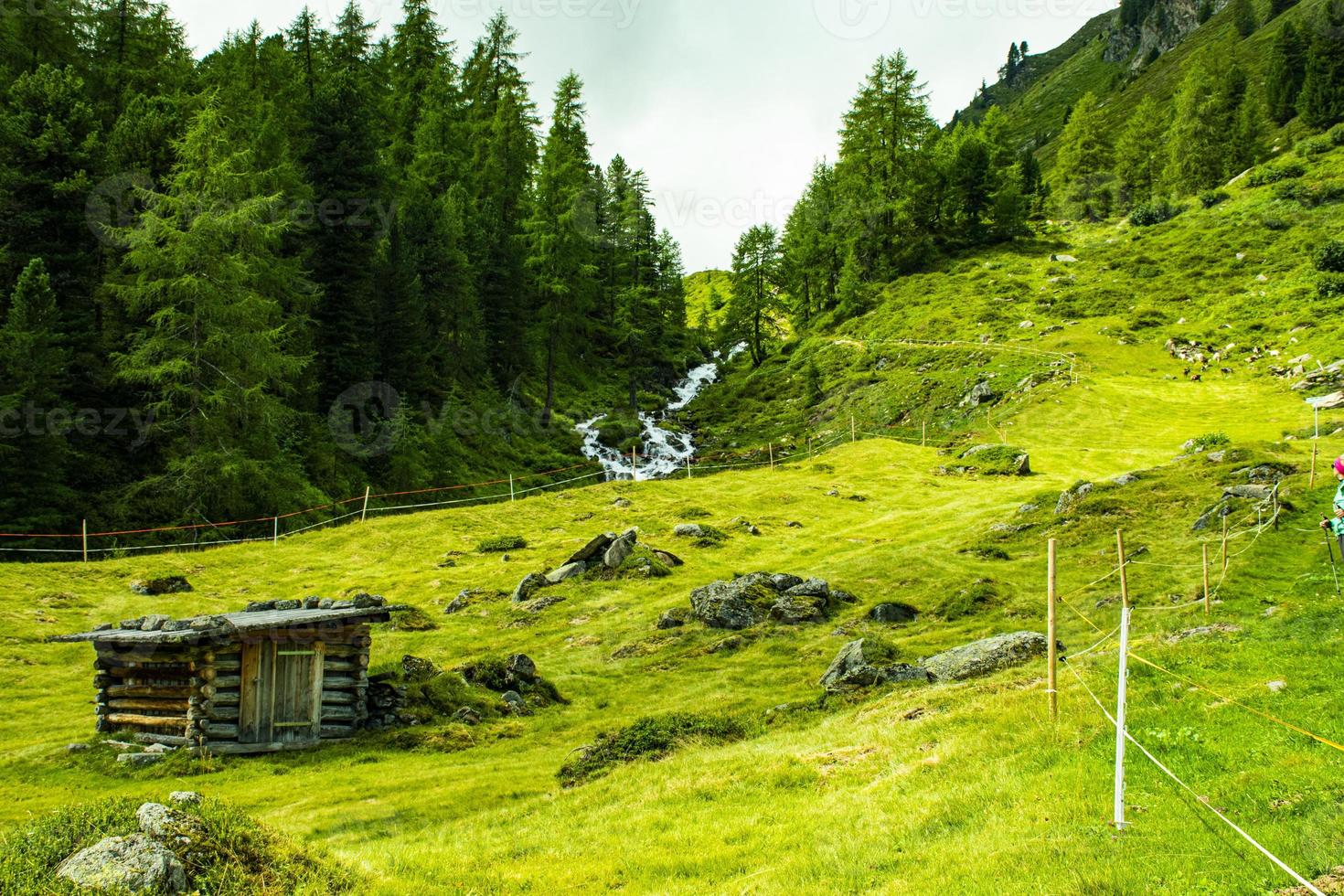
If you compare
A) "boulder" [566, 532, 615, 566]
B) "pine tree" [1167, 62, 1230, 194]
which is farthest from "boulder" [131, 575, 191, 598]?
"pine tree" [1167, 62, 1230, 194]

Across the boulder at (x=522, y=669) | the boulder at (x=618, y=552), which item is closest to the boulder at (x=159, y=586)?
the boulder at (x=522, y=669)

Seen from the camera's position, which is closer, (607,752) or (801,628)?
(607,752)

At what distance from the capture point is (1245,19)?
551 ft

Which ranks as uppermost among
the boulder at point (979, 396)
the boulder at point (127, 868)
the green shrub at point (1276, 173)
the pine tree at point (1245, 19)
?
the pine tree at point (1245, 19)

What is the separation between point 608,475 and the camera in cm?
6022

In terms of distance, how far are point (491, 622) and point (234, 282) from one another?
22.7 metres

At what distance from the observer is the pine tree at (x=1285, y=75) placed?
108 metres

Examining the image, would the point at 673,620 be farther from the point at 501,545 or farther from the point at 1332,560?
the point at 1332,560

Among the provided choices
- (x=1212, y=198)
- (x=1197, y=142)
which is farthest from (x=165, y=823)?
(x=1197, y=142)

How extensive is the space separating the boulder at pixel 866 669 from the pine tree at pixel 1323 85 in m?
114

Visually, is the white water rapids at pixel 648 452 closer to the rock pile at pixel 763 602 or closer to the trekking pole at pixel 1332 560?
the rock pile at pixel 763 602

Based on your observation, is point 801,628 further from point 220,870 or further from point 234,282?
point 234,282

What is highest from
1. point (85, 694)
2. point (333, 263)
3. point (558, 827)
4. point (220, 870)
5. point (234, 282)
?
point (333, 263)

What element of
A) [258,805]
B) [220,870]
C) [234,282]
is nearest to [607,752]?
[258,805]
